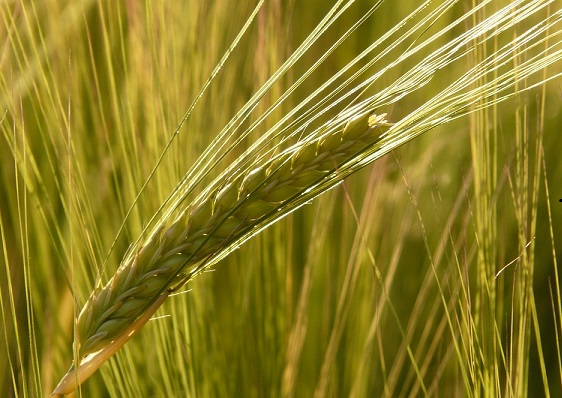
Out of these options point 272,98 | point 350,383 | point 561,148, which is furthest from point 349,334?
point 561,148

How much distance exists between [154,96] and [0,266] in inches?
9.8

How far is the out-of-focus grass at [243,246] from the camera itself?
64cm

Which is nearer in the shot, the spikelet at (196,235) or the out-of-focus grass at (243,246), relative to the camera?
the spikelet at (196,235)

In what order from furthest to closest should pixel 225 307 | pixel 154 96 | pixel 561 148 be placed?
pixel 561 148 < pixel 225 307 < pixel 154 96

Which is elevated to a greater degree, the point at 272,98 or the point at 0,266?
the point at 272,98

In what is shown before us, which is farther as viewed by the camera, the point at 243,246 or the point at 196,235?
the point at 243,246

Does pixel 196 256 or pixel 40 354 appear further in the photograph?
pixel 40 354

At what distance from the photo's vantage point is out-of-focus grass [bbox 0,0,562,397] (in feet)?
2.11

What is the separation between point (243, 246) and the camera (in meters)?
0.74

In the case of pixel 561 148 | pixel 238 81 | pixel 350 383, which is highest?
pixel 238 81

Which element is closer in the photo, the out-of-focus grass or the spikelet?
the spikelet

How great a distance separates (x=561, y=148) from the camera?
2.93 feet

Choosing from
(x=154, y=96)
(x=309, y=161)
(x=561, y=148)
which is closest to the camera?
(x=309, y=161)

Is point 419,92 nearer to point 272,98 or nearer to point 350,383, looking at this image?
point 272,98
